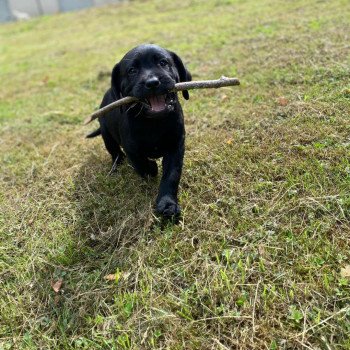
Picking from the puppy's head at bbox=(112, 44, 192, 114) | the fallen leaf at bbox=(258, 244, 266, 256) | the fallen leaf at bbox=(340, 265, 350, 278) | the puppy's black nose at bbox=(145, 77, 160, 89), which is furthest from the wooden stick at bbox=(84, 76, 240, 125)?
the fallen leaf at bbox=(340, 265, 350, 278)

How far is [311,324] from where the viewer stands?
2346mm

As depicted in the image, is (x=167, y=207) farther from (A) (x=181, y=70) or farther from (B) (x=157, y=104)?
(A) (x=181, y=70)

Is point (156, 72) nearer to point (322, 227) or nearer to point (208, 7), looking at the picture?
point (322, 227)

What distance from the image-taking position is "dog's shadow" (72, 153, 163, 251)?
3.36 meters

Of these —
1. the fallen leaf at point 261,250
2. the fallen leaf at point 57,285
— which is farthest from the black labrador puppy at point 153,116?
the fallen leaf at point 57,285

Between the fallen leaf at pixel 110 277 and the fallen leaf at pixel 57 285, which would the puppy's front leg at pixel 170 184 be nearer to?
the fallen leaf at pixel 110 277

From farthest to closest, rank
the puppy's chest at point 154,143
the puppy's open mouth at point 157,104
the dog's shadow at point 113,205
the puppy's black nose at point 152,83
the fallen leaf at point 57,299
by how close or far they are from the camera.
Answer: the puppy's chest at point 154,143 → the dog's shadow at point 113,205 → the puppy's open mouth at point 157,104 → the puppy's black nose at point 152,83 → the fallen leaf at point 57,299

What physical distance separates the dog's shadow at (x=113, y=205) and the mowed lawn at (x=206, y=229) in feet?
0.05

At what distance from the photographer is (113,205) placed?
3.72 metres

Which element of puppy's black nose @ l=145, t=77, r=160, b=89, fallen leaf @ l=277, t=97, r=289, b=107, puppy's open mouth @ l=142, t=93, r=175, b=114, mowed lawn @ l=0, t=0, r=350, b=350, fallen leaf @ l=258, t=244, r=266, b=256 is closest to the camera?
mowed lawn @ l=0, t=0, r=350, b=350

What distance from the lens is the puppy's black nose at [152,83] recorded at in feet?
10.3

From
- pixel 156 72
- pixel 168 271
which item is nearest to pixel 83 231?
pixel 168 271

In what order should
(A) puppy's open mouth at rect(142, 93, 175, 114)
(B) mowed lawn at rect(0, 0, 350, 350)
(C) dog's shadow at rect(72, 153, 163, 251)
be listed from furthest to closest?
1. (C) dog's shadow at rect(72, 153, 163, 251)
2. (A) puppy's open mouth at rect(142, 93, 175, 114)
3. (B) mowed lawn at rect(0, 0, 350, 350)

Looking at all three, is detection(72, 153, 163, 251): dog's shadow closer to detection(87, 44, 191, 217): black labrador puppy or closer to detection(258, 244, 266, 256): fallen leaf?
detection(87, 44, 191, 217): black labrador puppy
